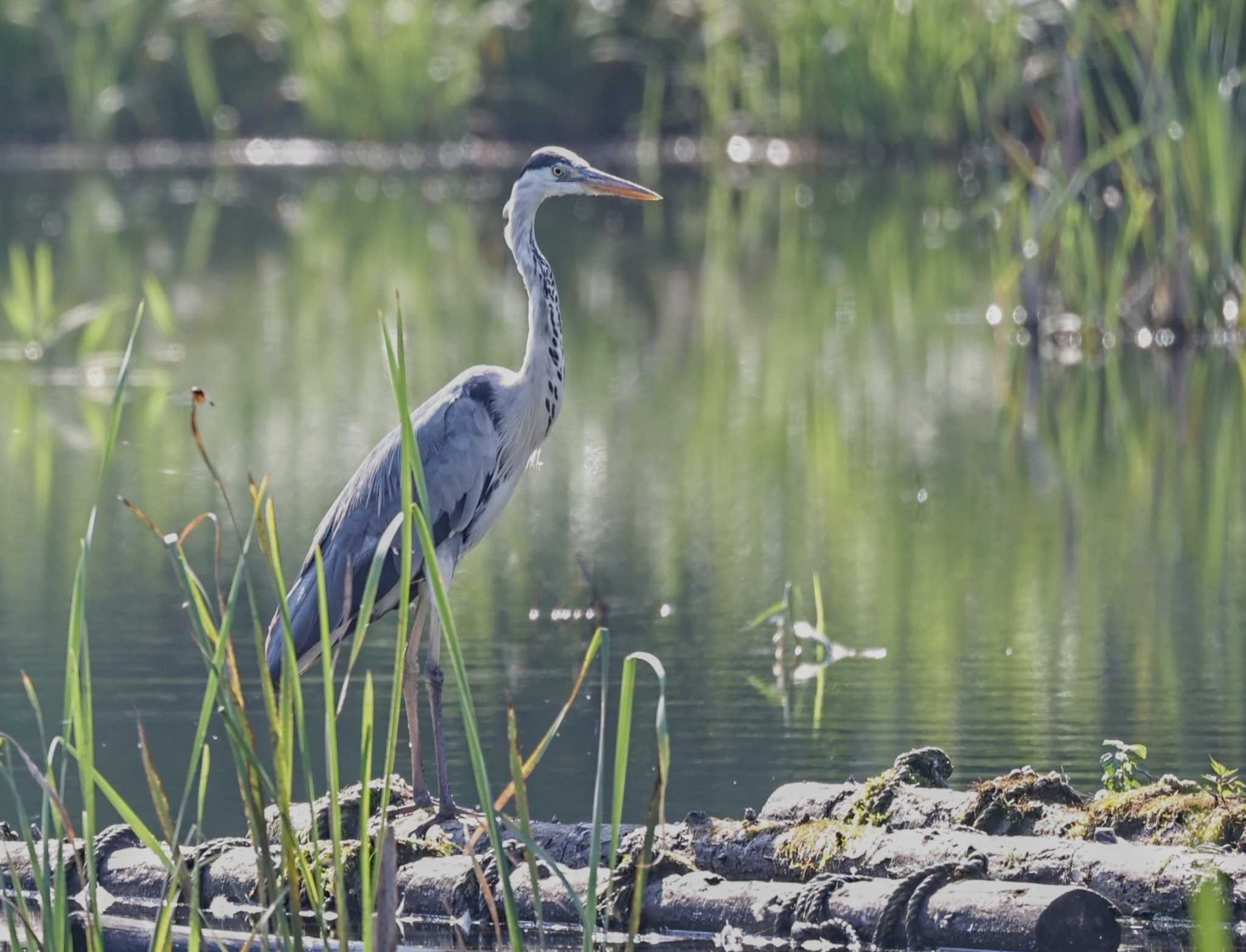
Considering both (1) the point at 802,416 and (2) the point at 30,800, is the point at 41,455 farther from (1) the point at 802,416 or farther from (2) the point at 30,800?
(2) the point at 30,800

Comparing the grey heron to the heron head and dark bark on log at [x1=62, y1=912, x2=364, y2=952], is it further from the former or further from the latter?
dark bark on log at [x1=62, y1=912, x2=364, y2=952]

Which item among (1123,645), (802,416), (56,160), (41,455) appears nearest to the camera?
(1123,645)

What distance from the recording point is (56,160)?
27.5 m

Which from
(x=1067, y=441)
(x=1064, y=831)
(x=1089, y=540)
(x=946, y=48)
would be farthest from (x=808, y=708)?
(x=946, y=48)

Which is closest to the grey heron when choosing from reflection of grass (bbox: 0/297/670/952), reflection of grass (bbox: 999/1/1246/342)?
reflection of grass (bbox: 0/297/670/952)

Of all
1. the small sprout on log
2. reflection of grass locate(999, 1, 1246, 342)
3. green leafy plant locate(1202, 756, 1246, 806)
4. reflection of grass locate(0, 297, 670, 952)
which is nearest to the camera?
reflection of grass locate(0, 297, 670, 952)

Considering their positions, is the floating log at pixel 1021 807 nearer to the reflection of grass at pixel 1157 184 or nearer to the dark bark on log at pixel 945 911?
the dark bark on log at pixel 945 911

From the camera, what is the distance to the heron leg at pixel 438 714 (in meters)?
6.04

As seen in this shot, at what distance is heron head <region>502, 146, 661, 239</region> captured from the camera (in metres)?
6.86

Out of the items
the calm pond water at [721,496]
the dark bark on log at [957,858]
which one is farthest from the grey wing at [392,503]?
the dark bark on log at [957,858]

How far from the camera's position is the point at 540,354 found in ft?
21.8

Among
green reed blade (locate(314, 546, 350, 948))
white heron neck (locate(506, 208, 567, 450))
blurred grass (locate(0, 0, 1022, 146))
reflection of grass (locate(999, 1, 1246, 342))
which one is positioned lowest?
green reed blade (locate(314, 546, 350, 948))

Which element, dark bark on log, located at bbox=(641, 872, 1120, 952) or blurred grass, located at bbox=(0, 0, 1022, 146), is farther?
blurred grass, located at bbox=(0, 0, 1022, 146)

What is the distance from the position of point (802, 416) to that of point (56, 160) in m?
17.0
